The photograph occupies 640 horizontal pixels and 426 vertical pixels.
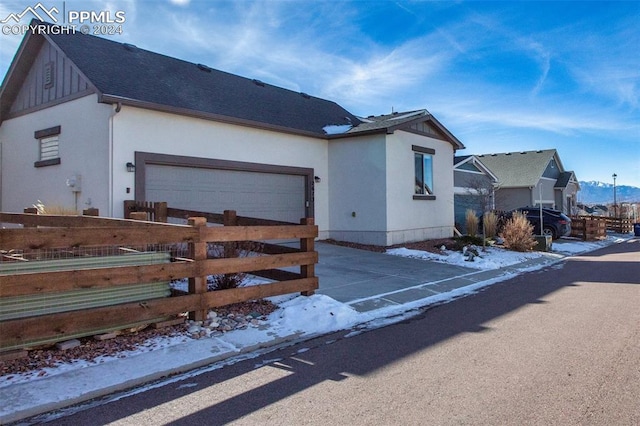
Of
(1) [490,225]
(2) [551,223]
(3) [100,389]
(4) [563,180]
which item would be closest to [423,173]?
(1) [490,225]

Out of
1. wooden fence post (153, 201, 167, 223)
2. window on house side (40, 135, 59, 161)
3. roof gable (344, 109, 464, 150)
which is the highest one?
roof gable (344, 109, 464, 150)

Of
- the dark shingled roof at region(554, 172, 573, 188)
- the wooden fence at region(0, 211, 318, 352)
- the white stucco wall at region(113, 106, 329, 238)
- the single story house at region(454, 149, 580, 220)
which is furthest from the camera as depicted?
the dark shingled roof at region(554, 172, 573, 188)

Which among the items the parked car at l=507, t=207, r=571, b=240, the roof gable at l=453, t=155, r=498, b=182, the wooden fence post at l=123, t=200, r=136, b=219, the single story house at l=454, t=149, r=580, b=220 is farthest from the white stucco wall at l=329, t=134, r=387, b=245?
the single story house at l=454, t=149, r=580, b=220

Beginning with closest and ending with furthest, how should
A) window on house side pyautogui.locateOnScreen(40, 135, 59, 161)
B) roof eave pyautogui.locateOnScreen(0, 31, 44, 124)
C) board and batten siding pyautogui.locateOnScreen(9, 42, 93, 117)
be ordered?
board and batten siding pyautogui.locateOnScreen(9, 42, 93, 117) < window on house side pyautogui.locateOnScreen(40, 135, 59, 161) < roof eave pyautogui.locateOnScreen(0, 31, 44, 124)

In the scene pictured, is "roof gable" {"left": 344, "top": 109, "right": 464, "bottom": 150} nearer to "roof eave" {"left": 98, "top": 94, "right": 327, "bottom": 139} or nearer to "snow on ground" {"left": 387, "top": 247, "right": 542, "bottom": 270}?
"roof eave" {"left": 98, "top": 94, "right": 327, "bottom": 139}

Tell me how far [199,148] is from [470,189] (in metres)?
15.4

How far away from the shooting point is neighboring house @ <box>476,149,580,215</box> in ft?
105

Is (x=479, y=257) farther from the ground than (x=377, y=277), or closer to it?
farther from the ground

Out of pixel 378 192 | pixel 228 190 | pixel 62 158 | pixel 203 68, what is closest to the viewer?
pixel 62 158

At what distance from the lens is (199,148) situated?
12141 millimetres

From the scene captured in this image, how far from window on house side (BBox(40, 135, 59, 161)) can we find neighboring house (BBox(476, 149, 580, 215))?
2623 cm

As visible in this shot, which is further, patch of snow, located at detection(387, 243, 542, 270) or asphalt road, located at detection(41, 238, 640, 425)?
patch of snow, located at detection(387, 243, 542, 270)

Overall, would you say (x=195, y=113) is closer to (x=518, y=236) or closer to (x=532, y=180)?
(x=518, y=236)

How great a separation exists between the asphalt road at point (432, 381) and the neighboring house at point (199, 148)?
7599 mm
